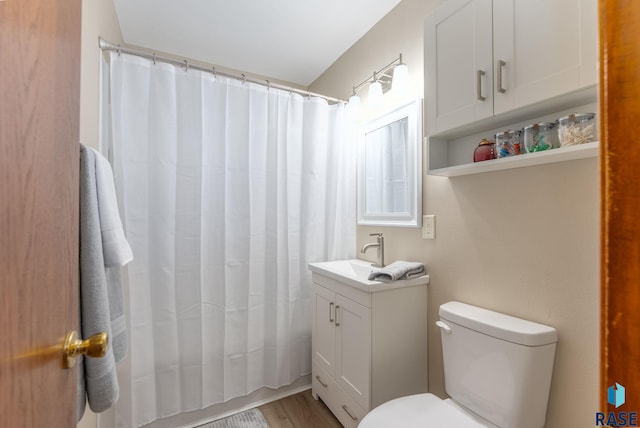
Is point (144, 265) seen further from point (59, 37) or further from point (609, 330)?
point (609, 330)

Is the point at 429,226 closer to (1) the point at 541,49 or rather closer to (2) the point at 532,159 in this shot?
(2) the point at 532,159

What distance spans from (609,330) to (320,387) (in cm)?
186

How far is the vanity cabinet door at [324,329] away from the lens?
1.75m

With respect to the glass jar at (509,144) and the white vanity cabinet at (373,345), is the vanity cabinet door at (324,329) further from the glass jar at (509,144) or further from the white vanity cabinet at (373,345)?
the glass jar at (509,144)

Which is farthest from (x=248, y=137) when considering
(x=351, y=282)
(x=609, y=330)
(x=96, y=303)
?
(x=609, y=330)

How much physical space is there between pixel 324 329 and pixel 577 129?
1568 millimetres

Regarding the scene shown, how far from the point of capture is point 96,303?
2.85ft

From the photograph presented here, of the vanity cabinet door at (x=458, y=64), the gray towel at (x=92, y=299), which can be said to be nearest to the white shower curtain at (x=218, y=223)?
the gray towel at (x=92, y=299)

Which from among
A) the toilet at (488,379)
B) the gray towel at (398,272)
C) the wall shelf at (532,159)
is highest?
the wall shelf at (532,159)

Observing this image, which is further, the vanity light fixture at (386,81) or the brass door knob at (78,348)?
the vanity light fixture at (386,81)

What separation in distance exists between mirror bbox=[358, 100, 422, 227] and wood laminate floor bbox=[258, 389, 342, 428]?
49.4 inches

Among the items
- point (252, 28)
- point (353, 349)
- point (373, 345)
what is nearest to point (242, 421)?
point (353, 349)

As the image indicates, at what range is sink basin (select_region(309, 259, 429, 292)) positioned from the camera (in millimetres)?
1450

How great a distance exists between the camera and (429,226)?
5.23 feet
